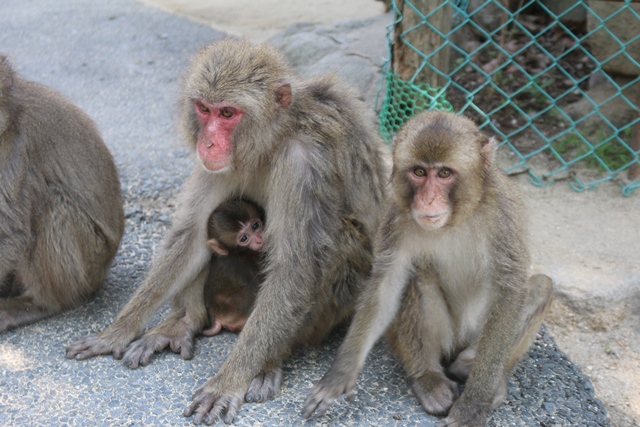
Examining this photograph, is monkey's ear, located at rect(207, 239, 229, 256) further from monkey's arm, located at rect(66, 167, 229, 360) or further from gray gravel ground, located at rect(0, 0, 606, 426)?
gray gravel ground, located at rect(0, 0, 606, 426)

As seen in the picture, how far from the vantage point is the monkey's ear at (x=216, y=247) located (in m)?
4.97

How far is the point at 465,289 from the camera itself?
14.8ft

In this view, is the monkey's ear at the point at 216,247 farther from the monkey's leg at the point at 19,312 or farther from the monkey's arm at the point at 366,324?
the monkey's leg at the point at 19,312

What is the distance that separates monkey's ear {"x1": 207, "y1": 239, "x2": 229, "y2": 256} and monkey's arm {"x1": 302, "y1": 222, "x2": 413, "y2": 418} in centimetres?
107

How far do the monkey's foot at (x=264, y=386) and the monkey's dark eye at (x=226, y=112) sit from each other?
5.04 ft

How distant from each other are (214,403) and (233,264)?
3.63 ft

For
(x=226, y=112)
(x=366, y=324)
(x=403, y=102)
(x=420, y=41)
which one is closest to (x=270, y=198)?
(x=226, y=112)

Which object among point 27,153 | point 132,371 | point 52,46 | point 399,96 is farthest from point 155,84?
point 132,371

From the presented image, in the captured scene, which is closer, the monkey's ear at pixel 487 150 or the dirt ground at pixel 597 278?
the monkey's ear at pixel 487 150

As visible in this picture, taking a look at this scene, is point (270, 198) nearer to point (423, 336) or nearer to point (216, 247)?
point (216, 247)

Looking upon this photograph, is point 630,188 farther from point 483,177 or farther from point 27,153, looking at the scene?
point 27,153

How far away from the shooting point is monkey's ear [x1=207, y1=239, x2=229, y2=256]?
4969 millimetres

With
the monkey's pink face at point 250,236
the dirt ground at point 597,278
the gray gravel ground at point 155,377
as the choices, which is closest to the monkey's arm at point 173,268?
the gray gravel ground at point 155,377

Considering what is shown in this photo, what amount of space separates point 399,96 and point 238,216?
2613 millimetres
